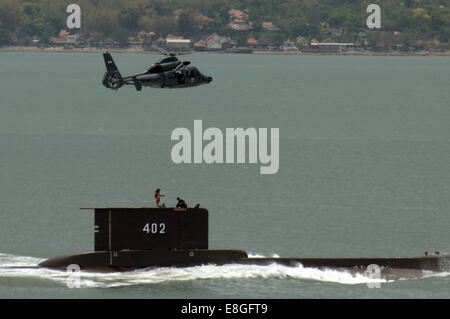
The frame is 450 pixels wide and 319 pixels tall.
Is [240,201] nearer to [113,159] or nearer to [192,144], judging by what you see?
[113,159]

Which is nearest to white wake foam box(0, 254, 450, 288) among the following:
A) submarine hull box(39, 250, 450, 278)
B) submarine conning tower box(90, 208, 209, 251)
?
submarine hull box(39, 250, 450, 278)

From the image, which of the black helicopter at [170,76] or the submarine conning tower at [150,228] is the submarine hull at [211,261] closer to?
the submarine conning tower at [150,228]

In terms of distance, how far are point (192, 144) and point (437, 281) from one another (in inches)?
3708

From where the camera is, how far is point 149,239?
63406 mm

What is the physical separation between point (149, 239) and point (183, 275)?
2.22 metres

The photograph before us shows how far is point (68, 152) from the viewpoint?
140 m

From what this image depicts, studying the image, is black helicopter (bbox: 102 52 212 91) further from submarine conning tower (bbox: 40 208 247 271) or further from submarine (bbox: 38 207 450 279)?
submarine conning tower (bbox: 40 208 247 271)

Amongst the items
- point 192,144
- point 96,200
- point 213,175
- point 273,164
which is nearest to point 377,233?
point 96,200

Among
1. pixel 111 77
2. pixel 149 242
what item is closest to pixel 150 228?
pixel 149 242

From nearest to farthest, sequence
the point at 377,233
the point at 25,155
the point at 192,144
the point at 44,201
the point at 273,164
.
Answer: the point at 377,233 < the point at 44,201 < the point at 273,164 < the point at 25,155 < the point at 192,144

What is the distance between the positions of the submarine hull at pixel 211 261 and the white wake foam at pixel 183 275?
0.73 feet

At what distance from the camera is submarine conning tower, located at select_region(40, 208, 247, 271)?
206 ft

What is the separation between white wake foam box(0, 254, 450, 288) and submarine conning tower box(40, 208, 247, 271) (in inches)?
13.2

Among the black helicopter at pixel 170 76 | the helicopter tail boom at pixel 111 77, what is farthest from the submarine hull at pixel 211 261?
the black helicopter at pixel 170 76
